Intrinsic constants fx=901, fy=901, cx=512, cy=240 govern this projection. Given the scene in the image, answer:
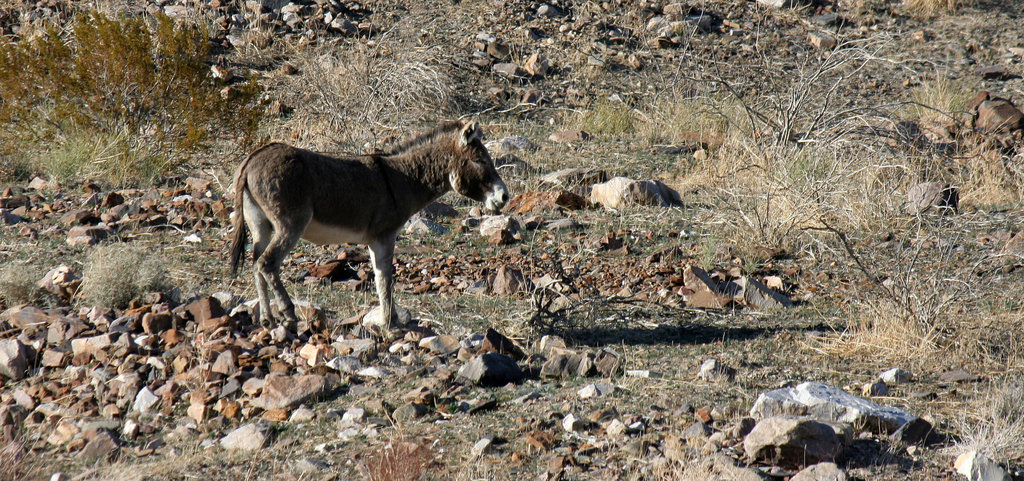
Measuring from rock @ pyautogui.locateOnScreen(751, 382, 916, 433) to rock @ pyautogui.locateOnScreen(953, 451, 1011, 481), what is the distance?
47 cm

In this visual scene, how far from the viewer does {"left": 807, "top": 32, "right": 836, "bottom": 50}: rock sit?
17.9 meters

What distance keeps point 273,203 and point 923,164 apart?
907 centimetres

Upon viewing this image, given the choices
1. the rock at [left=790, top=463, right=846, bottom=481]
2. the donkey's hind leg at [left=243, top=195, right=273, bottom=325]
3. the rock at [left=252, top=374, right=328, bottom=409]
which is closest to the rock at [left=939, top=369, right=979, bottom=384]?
the rock at [left=790, top=463, right=846, bottom=481]

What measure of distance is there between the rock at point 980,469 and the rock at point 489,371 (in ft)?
8.98

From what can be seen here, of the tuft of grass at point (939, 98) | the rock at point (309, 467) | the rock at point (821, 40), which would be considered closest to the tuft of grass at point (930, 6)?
the rock at point (821, 40)

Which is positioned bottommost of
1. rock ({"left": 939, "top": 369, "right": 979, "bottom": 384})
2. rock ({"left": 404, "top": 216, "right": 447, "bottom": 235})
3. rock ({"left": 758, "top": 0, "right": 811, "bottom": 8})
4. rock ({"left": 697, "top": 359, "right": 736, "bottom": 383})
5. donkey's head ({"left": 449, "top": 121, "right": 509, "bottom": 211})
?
rock ({"left": 404, "top": 216, "right": 447, "bottom": 235})

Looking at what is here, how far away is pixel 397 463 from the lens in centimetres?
442

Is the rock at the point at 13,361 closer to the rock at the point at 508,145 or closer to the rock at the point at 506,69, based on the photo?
the rock at the point at 508,145

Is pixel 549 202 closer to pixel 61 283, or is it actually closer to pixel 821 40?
pixel 61 283

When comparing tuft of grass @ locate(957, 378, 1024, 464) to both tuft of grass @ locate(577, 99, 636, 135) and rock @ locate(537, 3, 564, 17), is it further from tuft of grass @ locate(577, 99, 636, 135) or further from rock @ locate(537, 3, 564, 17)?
rock @ locate(537, 3, 564, 17)

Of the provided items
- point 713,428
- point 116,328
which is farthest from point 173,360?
point 713,428

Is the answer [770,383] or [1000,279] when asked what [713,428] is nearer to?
[770,383]

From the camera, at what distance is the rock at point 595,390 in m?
5.60

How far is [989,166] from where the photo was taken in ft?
38.4
